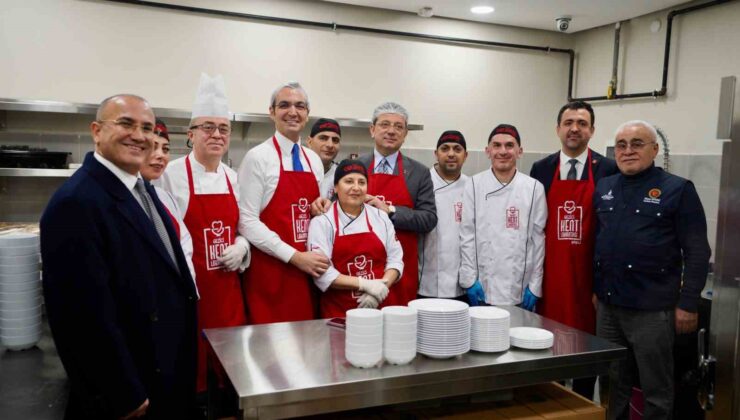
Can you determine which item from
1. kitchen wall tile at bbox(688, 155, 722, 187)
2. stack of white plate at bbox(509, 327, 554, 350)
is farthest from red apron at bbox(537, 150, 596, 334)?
kitchen wall tile at bbox(688, 155, 722, 187)

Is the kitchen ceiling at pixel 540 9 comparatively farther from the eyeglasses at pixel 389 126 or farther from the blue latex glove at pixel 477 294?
the blue latex glove at pixel 477 294

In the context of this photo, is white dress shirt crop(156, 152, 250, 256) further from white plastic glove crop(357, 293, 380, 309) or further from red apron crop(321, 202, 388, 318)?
white plastic glove crop(357, 293, 380, 309)

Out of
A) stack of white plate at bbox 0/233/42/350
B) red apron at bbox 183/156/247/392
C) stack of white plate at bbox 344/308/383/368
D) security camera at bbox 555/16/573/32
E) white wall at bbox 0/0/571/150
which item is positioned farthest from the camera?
security camera at bbox 555/16/573/32

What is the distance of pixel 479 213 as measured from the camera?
2965 millimetres

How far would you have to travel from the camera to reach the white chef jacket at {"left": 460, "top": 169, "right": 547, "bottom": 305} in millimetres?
2908

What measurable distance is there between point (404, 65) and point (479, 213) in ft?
7.71

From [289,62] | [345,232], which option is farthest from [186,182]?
[289,62]

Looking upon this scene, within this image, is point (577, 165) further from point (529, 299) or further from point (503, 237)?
point (529, 299)

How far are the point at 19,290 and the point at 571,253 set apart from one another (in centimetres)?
251

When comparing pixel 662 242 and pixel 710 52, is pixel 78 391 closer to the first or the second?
pixel 662 242

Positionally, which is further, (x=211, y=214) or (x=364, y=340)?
(x=211, y=214)

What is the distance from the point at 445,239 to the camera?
118 inches

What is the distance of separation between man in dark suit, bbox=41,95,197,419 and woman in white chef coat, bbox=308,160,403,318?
2.43 ft

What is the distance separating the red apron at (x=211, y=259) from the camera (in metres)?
2.36
